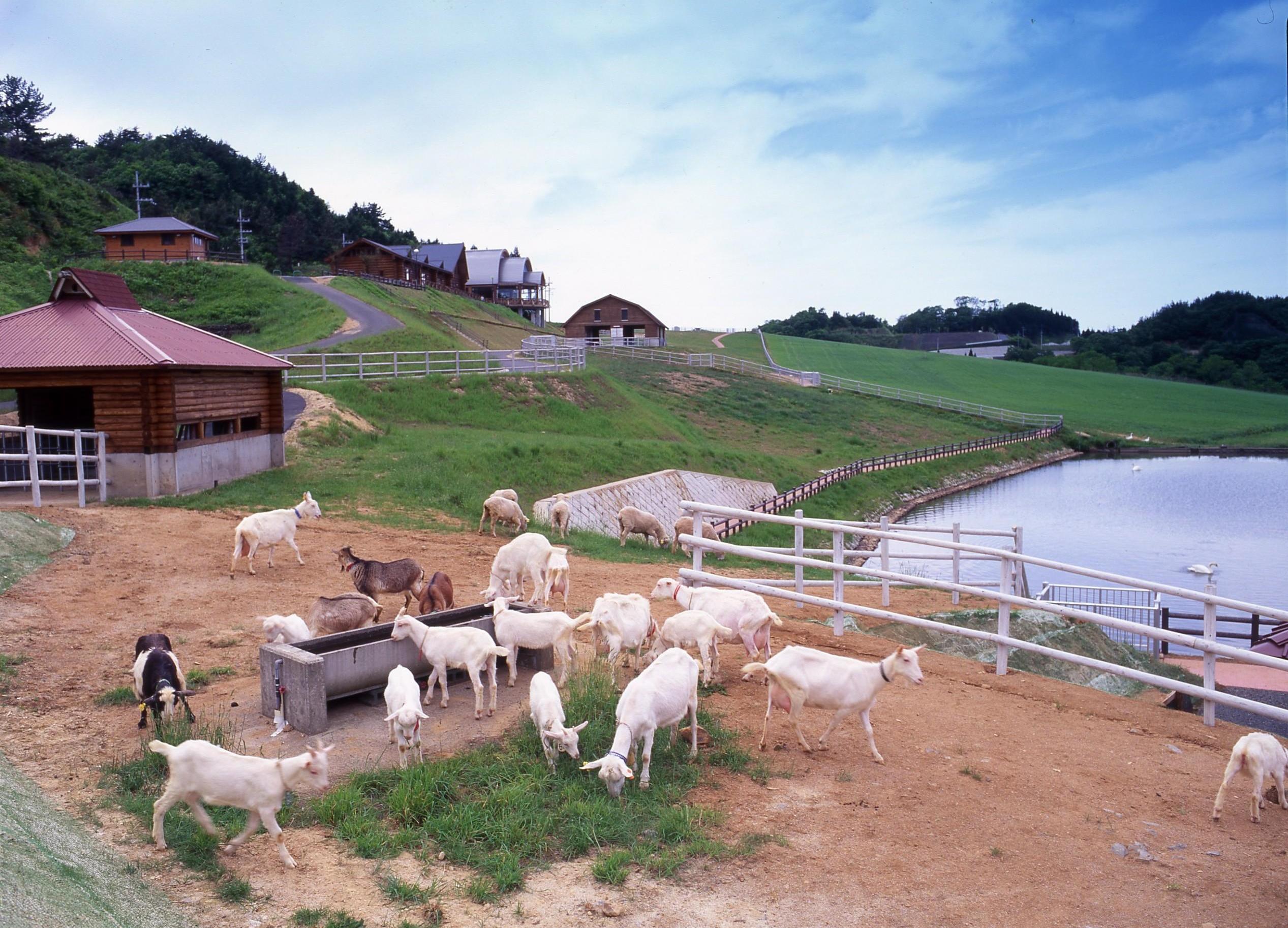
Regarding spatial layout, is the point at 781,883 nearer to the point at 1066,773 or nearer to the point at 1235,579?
the point at 1066,773

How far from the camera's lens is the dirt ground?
16.1 ft

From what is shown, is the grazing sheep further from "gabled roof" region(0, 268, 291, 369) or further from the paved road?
the paved road

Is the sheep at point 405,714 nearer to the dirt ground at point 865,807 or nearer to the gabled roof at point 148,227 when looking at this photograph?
the dirt ground at point 865,807

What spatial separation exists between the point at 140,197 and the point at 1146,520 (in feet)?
262

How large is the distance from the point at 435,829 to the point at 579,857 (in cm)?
91

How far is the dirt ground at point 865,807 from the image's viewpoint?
16.1 ft

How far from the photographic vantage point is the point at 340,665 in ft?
24.7

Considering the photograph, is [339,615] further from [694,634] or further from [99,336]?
[99,336]

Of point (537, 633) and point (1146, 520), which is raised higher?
point (537, 633)

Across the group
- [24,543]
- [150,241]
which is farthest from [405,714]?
[150,241]

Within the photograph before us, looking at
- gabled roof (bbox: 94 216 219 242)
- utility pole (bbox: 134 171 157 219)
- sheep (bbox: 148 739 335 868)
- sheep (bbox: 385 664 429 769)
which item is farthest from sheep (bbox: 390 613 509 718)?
utility pole (bbox: 134 171 157 219)

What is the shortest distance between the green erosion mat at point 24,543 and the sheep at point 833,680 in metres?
9.18

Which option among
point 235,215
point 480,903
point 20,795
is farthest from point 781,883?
point 235,215

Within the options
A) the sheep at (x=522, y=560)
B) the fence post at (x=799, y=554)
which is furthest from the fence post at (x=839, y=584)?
the sheep at (x=522, y=560)
